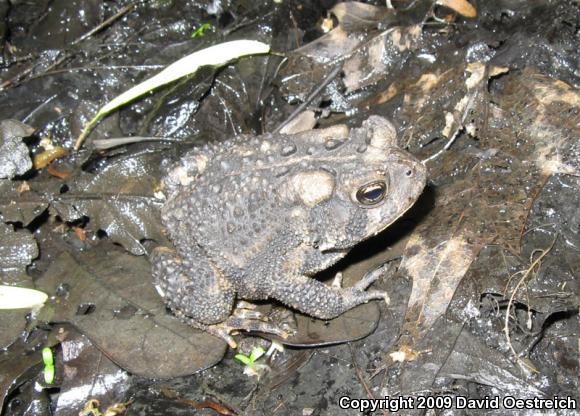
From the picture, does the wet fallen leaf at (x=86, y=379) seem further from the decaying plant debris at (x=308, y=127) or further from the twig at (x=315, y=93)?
Result: the twig at (x=315, y=93)

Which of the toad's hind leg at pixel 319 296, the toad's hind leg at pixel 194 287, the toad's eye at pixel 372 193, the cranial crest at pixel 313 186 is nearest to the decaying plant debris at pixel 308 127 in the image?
the toad's hind leg at pixel 319 296

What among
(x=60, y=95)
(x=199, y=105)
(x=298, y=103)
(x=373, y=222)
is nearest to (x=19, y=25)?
(x=60, y=95)

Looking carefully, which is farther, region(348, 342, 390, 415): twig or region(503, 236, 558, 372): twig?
region(348, 342, 390, 415): twig

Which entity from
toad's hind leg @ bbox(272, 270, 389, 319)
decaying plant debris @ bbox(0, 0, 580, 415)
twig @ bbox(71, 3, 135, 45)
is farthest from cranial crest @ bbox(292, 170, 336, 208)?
twig @ bbox(71, 3, 135, 45)

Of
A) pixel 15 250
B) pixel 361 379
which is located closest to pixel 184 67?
pixel 15 250

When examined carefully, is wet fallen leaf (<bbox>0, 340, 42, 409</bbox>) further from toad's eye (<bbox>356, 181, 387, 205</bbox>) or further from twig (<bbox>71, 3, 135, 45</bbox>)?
twig (<bbox>71, 3, 135, 45</bbox>)

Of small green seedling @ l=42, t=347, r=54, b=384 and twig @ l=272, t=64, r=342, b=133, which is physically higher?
twig @ l=272, t=64, r=342, b=133
